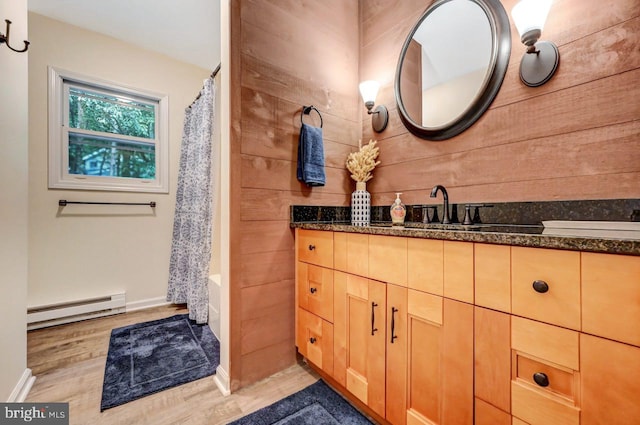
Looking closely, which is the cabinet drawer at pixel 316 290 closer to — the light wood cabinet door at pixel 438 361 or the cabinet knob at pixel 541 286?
the light wood cabinet door at pixel 438 361

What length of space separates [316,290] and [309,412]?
56 cm

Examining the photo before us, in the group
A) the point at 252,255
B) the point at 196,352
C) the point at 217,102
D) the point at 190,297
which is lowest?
the point at 196,352

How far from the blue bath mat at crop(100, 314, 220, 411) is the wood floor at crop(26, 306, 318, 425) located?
0.05m

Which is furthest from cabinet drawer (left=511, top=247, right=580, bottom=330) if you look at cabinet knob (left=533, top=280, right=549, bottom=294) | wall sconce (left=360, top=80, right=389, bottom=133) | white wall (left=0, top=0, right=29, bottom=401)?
white wall (left=0, top=0, right=29, bottom=401)

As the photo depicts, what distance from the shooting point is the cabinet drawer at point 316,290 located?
52.2 inches

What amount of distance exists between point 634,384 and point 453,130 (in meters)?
1.15

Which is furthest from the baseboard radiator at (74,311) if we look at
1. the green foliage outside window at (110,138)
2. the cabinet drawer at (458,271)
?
the cabinet drawer at (458,271)

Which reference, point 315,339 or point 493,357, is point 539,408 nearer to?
point 493,357

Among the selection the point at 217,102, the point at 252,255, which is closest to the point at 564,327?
the point at 252,255

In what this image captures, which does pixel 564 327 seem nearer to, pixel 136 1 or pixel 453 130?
pixel 453 130

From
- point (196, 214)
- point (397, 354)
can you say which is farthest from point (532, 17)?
point (196, 214)

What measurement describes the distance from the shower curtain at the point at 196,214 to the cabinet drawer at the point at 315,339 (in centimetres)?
104

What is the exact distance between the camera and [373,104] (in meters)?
1.72

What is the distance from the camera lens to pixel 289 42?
62.2 inches
